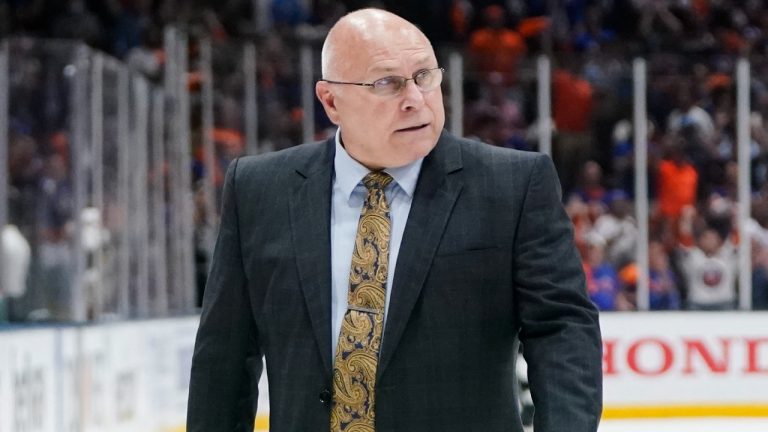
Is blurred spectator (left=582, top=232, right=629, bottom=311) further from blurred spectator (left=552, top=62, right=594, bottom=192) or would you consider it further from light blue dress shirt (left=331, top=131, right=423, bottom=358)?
light blue dress shirt (left=331, top=131, right=423, bottom=358)

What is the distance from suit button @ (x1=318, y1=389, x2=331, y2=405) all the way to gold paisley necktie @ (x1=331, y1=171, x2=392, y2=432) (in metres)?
0.01

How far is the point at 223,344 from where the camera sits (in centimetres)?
200

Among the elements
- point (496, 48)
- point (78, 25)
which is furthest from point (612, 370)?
point (78, 25)

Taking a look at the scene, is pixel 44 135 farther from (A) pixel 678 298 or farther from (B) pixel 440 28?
(B) pixel 440 28

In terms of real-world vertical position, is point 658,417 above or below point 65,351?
below

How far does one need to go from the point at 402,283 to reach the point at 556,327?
228 mm

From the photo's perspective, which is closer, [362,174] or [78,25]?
[362,174]

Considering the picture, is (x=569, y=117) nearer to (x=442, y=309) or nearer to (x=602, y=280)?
(x=602, y=280)

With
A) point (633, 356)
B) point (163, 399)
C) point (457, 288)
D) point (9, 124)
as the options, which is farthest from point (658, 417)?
point (457, 288)

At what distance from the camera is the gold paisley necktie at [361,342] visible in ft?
6.20

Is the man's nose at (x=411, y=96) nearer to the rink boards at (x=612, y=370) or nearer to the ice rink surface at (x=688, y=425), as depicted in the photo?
the rink boards at (x=612, y=370)

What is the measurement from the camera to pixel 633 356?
569cm

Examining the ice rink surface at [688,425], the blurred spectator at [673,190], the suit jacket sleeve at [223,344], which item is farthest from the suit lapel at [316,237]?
the blurred spectator at [673,190]

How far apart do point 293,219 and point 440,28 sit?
7872 mm
